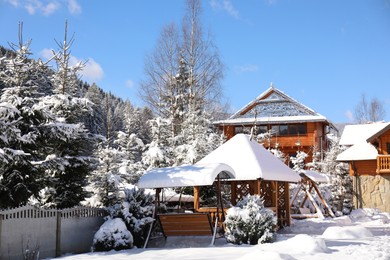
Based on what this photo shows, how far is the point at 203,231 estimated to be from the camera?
15312 millimetres

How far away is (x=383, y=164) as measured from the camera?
2906 cm

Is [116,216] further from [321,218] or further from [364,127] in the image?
[364,127]

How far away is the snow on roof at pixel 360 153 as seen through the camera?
30.4 m

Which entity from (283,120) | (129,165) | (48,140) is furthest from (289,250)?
(283,120)

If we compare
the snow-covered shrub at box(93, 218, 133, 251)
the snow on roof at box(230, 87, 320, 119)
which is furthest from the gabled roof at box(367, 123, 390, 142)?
the snow-covered shrub at box(93, 218, 133, 251)

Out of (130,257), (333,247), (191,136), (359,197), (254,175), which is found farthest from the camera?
(359,197)

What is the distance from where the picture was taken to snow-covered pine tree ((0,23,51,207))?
40.6 ft

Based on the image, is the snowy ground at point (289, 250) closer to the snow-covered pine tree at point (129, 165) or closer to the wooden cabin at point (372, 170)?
the snow-covered pine tree at point (129, 165)

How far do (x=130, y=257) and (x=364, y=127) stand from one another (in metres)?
28.0

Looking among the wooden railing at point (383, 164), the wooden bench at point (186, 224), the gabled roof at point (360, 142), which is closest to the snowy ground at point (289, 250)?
the wooden bench at point (186, 224)

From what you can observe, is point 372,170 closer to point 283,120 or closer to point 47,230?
point 283,120

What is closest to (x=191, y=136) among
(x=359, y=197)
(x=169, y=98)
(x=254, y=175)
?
(x=169, y=98)

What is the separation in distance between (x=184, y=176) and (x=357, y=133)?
23.5 m

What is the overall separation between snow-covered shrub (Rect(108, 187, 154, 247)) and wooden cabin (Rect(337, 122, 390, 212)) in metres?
18.3
